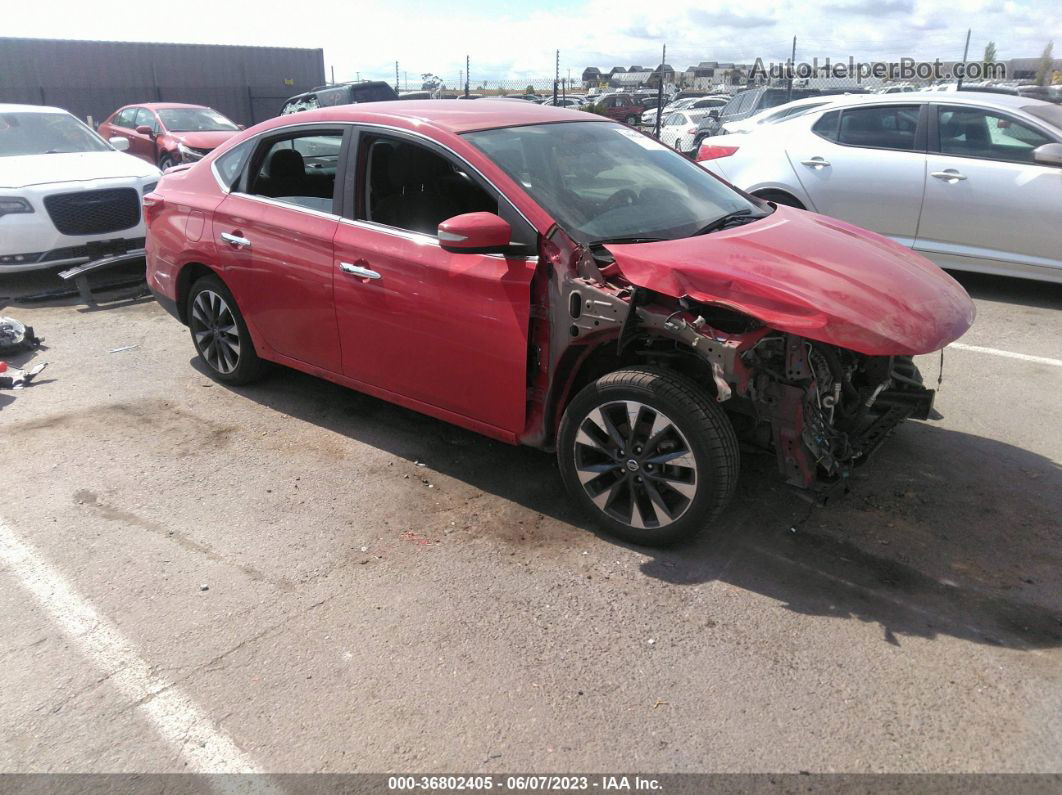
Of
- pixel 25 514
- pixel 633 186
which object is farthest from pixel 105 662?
pixel 633 186

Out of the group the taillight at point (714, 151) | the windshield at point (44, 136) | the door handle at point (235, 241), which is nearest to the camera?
the door handle at point (235, 241)

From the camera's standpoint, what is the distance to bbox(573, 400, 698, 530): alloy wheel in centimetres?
333

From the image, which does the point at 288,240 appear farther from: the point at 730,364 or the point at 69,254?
the point at 69,254

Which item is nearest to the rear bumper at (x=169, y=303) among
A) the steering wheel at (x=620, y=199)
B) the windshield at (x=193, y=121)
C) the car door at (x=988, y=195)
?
the steering wheel at (x=620, y=199)

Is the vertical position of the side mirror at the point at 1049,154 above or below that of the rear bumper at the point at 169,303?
A: above

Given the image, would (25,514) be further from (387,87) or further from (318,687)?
(387,87)

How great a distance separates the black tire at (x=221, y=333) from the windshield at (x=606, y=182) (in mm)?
2076

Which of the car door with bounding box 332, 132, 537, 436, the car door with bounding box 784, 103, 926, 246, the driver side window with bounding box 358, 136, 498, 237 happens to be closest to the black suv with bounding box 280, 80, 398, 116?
the car door with bounding box 784, 103, 926, 246

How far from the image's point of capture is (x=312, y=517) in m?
3.88

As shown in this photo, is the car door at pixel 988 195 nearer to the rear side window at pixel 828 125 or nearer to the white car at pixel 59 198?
the rear side window at pixel 828 125

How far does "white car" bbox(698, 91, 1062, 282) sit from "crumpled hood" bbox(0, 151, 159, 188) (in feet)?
20.6

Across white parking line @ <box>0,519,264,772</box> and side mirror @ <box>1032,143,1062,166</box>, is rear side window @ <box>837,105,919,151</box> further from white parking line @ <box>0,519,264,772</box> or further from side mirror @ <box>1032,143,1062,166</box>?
white parking line @ <box>0,519,264,772</box>

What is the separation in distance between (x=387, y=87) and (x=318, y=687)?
19.5 m

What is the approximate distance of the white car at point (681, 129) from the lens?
18859mm
